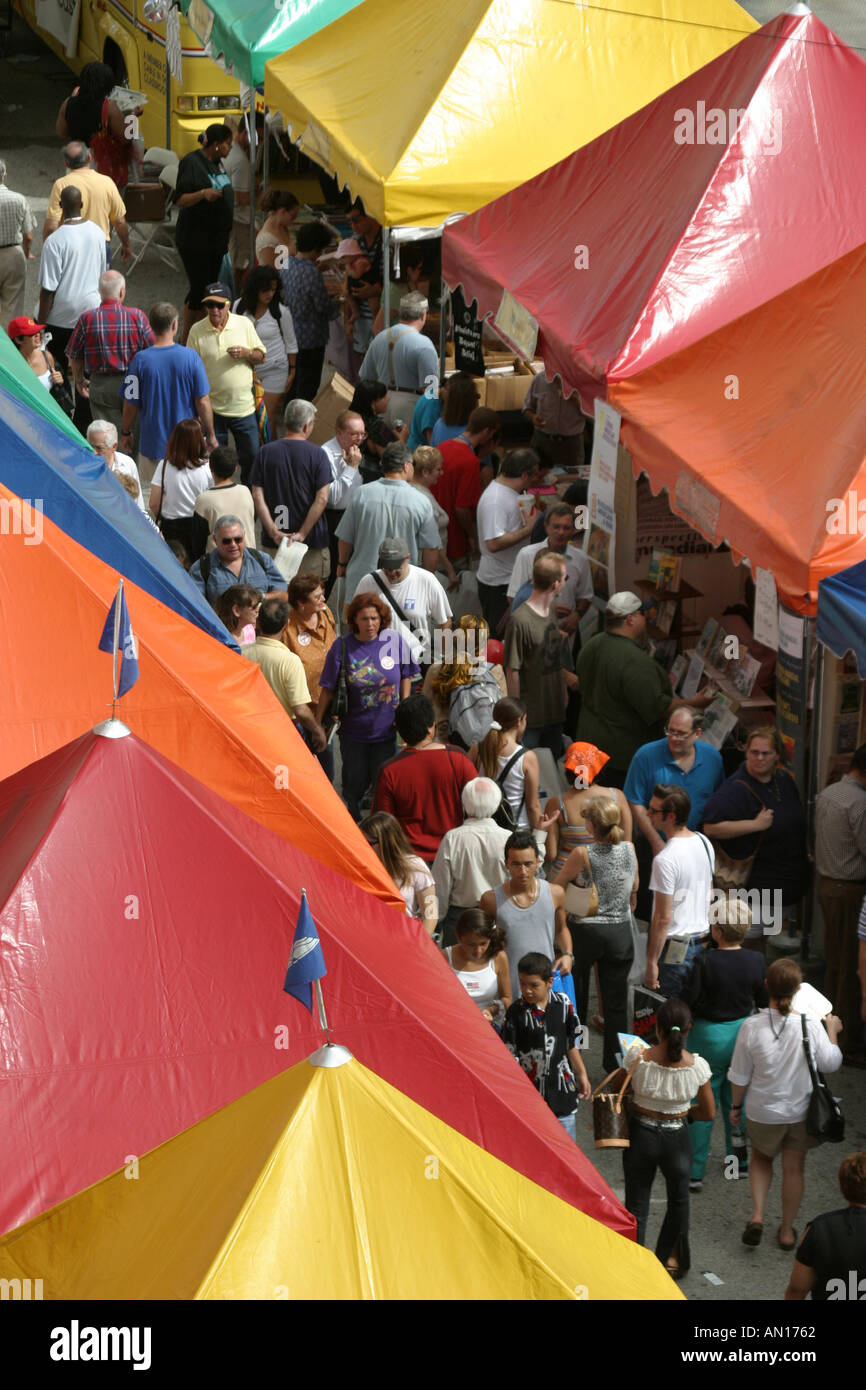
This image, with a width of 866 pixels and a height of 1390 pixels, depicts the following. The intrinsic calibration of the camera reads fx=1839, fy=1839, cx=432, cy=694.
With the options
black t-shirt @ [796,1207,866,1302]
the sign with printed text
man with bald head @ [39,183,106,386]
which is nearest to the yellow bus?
man with bald head @ [39,183,106,386]

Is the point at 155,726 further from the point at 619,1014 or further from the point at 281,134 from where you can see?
the point at 281,134

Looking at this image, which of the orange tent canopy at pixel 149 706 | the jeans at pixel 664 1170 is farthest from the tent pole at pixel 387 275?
the jeans at pixel 664 1170

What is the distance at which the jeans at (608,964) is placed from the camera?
757 centimetres

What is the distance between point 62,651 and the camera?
271 inches

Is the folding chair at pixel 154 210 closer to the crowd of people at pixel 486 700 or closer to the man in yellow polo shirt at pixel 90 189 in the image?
the man in yellow polo shirt at pixel 90 189

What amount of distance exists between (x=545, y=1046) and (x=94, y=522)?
3.23m

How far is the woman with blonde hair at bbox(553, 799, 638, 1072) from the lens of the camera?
7492 millimetres

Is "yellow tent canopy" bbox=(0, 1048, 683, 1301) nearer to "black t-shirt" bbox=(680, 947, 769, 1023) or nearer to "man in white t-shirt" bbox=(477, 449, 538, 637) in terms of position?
"black t-shirt" bbox=(680, 947, 769, 1023)

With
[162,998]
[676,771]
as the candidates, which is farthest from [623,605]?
[162,998]

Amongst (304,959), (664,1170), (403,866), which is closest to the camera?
(304,959)

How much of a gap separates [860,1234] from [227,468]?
5.96 meters

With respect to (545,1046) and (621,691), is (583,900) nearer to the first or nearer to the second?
(545,1046)

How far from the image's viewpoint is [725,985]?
713 cm

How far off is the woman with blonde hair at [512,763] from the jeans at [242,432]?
14.7 feet
